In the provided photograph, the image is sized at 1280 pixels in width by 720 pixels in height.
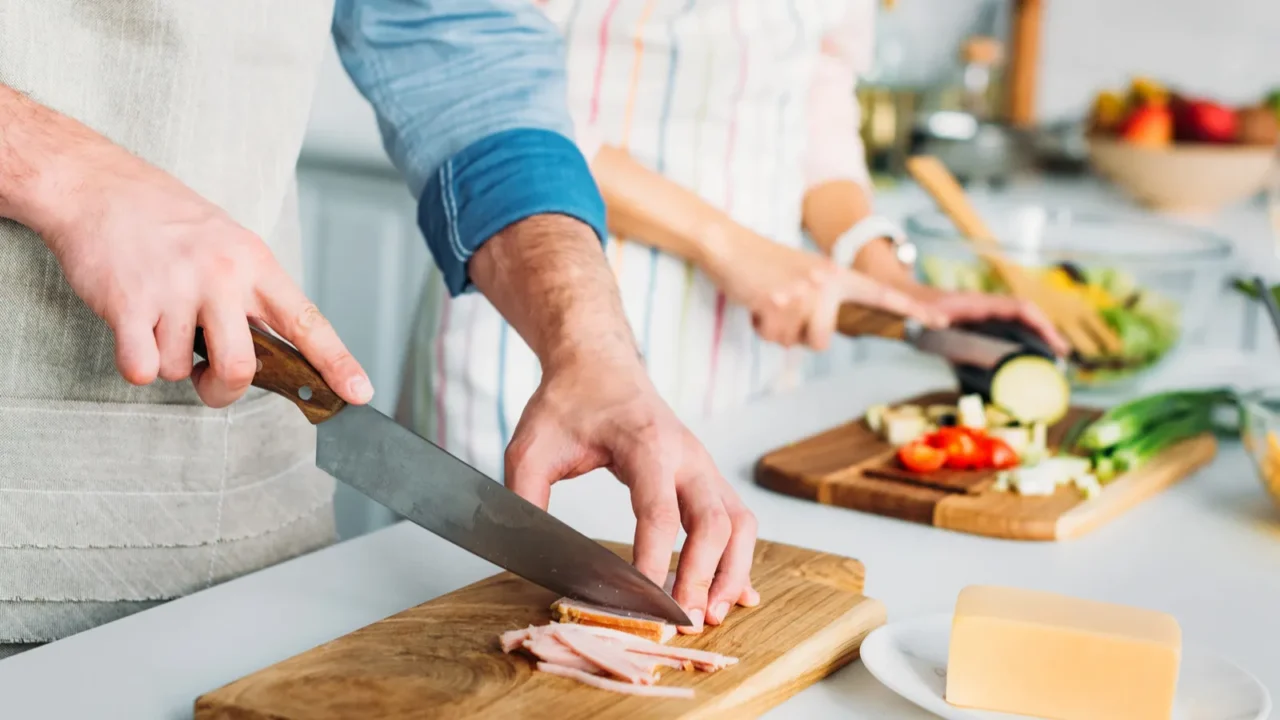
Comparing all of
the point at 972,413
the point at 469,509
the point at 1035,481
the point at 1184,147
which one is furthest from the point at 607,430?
the point at 1184,147

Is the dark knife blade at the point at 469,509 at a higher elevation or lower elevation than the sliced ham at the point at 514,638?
higher

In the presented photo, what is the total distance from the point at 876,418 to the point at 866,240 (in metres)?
0.44

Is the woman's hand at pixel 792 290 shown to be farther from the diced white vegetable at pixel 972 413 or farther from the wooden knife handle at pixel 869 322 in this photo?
the diced white vegetable at pixel 972 413

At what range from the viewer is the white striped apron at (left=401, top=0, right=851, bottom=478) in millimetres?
1523

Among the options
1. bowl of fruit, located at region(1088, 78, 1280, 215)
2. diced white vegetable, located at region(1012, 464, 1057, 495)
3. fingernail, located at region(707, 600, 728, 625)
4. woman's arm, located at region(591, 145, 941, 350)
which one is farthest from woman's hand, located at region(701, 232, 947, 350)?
bowl of fruit, located at region(1088, 78, 1280, 215)

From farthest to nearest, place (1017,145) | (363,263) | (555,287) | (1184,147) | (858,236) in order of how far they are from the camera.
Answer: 1. (1017,145)
2. (1184,147)
3. (363,263)
4. (858,236)
5. (555,287)

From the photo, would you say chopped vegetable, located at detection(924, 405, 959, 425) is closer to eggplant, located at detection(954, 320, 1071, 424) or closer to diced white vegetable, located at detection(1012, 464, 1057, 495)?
eggplant, located at detection(954, 320, 1071, 424)

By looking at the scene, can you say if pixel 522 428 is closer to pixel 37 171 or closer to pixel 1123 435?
pixel 37 171

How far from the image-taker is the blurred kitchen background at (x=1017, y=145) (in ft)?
7.77

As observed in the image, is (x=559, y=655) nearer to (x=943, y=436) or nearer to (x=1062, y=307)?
(x=943, y=436)

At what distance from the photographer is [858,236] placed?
176cm

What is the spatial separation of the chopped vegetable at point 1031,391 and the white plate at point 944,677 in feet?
1.92

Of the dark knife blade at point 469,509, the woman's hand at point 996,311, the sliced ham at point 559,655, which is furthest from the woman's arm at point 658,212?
the sliced ham at point 559,655

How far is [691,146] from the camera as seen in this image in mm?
1617
